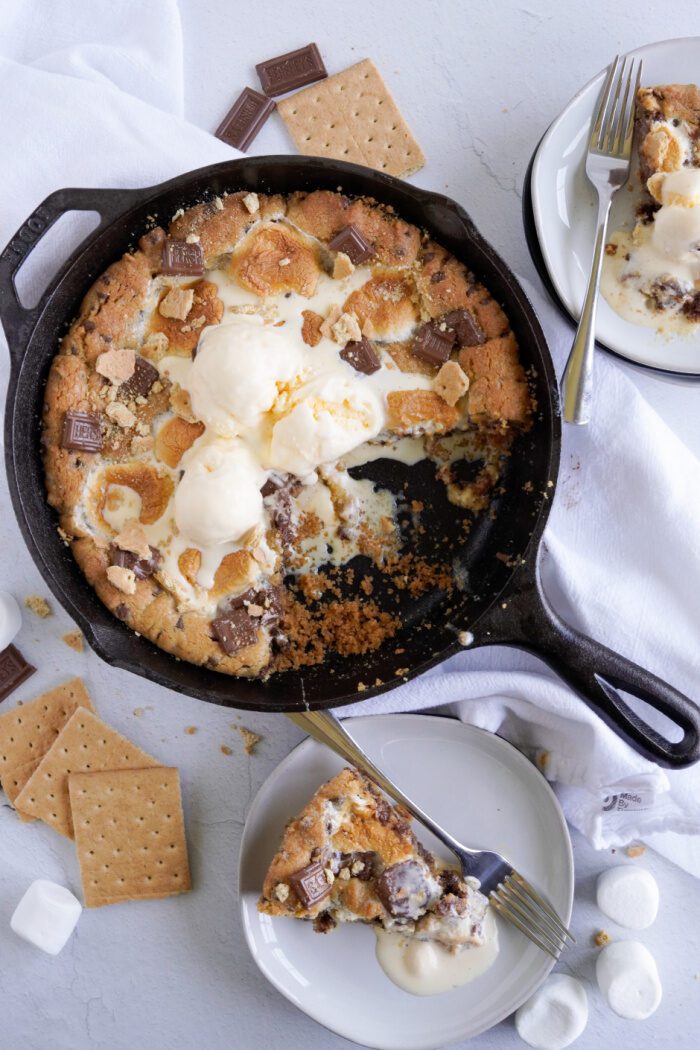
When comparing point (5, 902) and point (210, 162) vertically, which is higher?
point (210, 162)

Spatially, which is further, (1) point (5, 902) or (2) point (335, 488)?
(1) point (5, 902)

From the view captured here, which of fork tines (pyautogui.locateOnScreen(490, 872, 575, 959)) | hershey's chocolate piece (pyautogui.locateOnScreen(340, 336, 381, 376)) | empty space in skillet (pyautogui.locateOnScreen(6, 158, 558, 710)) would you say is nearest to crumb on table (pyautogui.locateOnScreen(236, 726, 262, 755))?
empty space in skillet (pyautogui.locateOnScreen(6, 158, 558, 710))

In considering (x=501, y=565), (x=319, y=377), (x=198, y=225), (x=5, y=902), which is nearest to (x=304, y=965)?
(x=5, y=902)

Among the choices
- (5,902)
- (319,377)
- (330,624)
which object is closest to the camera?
(319,377)

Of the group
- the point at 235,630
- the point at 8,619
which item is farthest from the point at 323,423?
the point at 8,619

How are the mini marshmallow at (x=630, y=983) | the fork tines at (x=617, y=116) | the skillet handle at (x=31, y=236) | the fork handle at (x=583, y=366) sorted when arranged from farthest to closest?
the mini marshmallow at (x=630, y=983)
the fork tines at (x=617, y=116)
the fork handle at (x=583, y=366)
the skillet handle at (x=31, y=236)

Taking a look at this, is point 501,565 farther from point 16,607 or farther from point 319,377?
point 16,607

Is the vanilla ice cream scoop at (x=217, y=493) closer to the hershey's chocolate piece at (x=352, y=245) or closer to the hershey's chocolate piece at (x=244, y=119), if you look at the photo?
the hershey's chocolate piece at (x=352, y=245)

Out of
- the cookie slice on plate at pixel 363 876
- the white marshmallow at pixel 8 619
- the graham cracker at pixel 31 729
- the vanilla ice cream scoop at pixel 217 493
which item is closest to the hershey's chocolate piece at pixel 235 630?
the vanilla ice cream scoop at pixel 217 493

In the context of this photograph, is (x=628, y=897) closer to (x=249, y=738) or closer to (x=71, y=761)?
(x=249, y=738)
